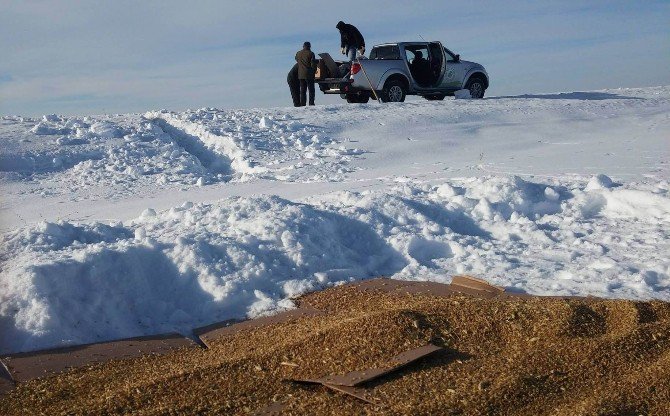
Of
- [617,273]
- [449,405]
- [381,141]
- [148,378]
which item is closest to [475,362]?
[449,405]

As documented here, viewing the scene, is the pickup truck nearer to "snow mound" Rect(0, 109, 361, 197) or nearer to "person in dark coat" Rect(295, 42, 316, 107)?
"person in dark coat" Rect(295, 42, 316, 107)

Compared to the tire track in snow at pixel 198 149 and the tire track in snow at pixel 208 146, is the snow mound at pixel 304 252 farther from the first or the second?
the tire track in snow at pixel 198 149

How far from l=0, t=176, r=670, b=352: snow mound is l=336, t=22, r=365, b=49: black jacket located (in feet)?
30.8

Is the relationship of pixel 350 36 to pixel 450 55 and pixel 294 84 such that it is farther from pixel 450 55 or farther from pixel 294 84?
pixel 450 55

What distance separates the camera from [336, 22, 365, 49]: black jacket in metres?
17.4

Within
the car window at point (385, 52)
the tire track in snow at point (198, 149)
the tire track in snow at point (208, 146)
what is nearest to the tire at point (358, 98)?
the car window at point (385, 52)

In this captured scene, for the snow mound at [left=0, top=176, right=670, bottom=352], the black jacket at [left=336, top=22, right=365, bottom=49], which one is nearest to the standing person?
the black jacket at [left=336, top=22, right=365, bottom=49]

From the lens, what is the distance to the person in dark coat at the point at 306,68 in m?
16.4

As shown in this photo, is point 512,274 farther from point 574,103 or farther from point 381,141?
point 574,103

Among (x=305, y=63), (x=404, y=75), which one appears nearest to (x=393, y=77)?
(x=404, y=75)

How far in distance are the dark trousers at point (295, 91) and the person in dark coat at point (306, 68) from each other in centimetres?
18

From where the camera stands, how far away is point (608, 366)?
4391mm

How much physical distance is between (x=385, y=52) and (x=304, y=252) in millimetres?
11742

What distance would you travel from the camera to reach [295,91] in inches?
680
